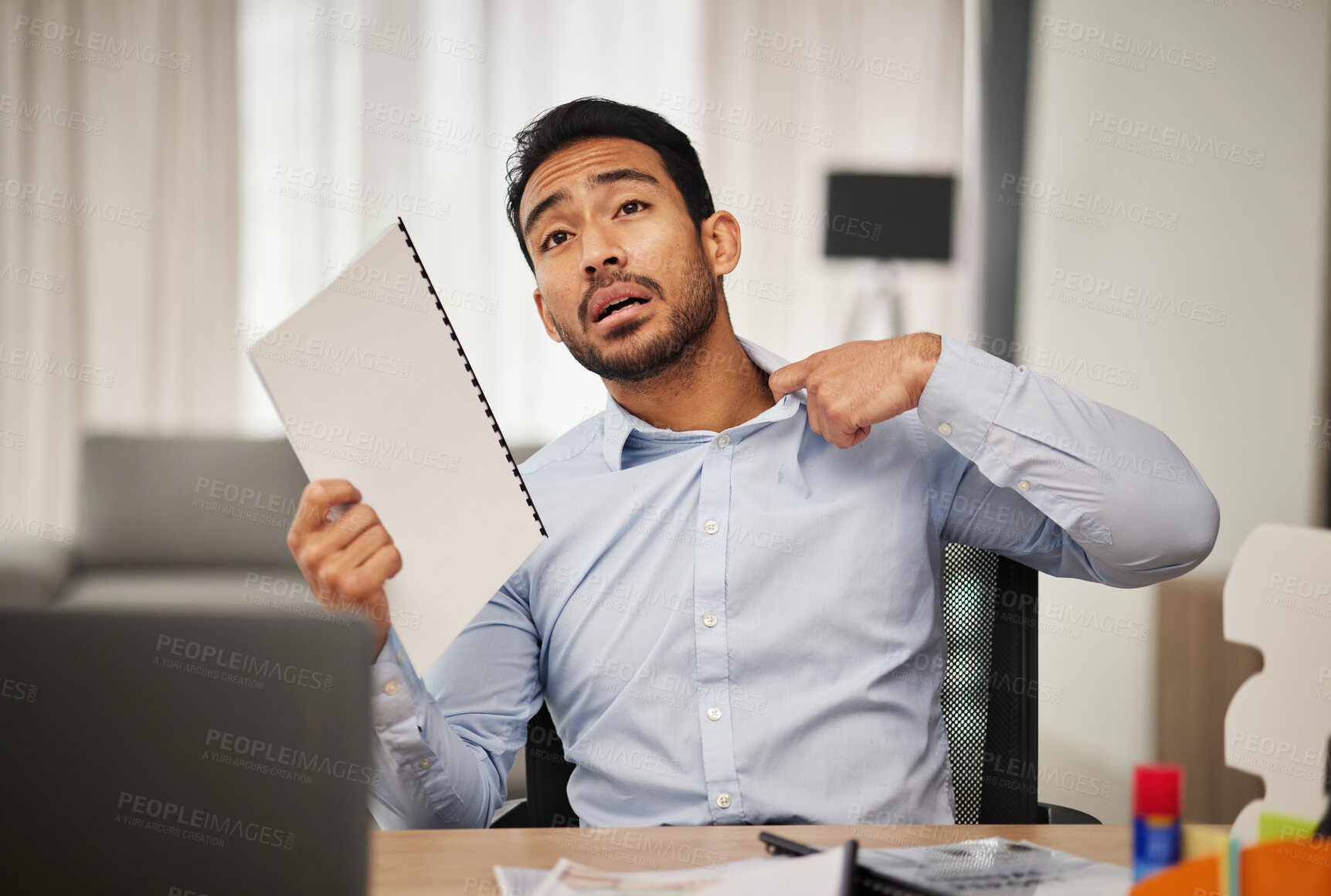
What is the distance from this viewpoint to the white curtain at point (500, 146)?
135 inches

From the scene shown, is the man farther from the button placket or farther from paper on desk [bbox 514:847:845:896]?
paper on desk [bbox 514:847:845:896]

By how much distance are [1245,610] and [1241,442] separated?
140 cm

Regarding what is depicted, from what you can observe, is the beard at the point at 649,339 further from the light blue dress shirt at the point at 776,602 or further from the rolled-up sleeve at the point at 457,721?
the rolled-up sleeve at the point at 457,721

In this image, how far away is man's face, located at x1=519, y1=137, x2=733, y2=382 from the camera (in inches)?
48.9

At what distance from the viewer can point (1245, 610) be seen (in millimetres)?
1246

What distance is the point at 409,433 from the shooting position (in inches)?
30.8

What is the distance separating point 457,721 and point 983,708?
582 millimetres

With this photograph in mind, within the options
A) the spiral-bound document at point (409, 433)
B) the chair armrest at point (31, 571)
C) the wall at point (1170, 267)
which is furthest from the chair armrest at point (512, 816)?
the chair armrest at point (31, 571)

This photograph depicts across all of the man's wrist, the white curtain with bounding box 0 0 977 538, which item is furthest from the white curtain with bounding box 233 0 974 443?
the man's wrist

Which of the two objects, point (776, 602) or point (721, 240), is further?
point (721, 240)

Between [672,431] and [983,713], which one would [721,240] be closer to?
[672,431]

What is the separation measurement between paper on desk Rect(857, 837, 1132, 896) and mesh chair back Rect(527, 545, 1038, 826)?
0.92 feet

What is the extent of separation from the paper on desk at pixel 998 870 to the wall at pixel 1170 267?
181 centimetres

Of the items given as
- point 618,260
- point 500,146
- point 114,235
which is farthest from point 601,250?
point 114,235
